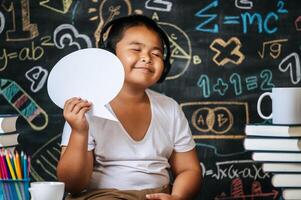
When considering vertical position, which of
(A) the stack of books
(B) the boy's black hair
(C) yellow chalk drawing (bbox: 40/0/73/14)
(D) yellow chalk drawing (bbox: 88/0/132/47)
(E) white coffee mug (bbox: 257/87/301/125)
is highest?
(C) yellow chalk drawing (bbox: 40/0/73/14)

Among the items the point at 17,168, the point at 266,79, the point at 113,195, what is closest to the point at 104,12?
the point at 266,79

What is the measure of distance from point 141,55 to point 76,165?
0.42 m

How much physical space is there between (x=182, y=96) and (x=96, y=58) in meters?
0.77

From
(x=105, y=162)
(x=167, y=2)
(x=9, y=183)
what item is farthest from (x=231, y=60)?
(x=9, y=183)

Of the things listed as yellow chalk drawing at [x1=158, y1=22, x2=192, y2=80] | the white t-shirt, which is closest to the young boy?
the white t-shirt

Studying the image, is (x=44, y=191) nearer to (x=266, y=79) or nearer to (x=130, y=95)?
(x=130, y=95)

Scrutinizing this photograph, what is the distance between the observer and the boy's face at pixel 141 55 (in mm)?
2143

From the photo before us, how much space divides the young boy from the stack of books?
23cm

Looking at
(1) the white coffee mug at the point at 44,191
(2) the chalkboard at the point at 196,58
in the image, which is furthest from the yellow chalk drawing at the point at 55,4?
(1) the white coffee mug at the point at 44,191

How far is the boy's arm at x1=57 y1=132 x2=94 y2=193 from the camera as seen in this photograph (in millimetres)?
1945

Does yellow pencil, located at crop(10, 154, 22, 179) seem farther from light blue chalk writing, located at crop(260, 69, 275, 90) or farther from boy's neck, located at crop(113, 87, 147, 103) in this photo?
light blue chalk writing, located at crop(260, 69, 275, 90)

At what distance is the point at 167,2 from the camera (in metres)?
2.65

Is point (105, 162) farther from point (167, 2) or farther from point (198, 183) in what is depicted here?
point (167, 2)

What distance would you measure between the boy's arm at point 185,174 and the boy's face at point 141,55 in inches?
10.6
